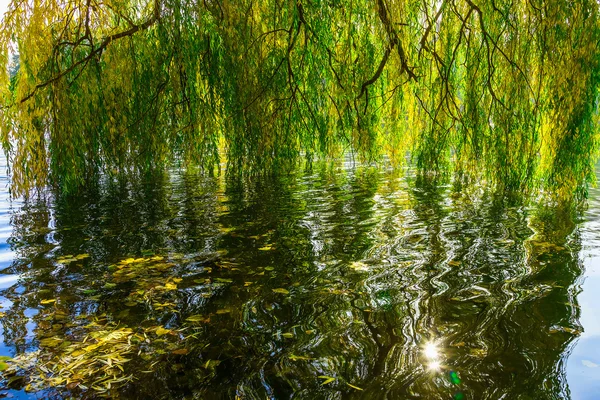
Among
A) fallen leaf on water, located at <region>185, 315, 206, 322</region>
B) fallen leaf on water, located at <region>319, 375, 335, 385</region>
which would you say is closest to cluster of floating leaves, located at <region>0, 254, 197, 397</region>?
fallen leaf on water, located at <region>185, 315, 206, 322</region>

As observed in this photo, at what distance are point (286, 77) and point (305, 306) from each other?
6.86 feet

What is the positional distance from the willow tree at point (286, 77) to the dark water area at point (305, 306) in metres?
0.67

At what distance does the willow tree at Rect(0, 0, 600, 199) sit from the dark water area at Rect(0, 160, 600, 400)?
67 cm

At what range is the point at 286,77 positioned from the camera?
4.38 metres

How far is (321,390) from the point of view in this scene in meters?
2.19

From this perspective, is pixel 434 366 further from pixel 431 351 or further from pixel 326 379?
pixel 326 379

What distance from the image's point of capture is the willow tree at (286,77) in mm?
4066

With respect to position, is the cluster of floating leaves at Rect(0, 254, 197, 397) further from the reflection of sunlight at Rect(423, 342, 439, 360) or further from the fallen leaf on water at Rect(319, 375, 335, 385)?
the reflection of sunlight at Rect(423, 342, 439, 360)

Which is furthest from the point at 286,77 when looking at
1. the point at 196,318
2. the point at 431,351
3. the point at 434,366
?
the point at 434,366

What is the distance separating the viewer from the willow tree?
4.07 m

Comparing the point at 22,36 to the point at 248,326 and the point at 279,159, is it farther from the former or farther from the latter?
the point at 248,326

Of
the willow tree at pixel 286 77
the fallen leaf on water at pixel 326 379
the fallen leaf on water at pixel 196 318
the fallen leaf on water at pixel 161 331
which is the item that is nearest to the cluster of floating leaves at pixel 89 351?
the fallen leaf on water at pixel 161 331

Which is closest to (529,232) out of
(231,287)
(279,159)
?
(279,159)

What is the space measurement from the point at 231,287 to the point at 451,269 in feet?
4.86
